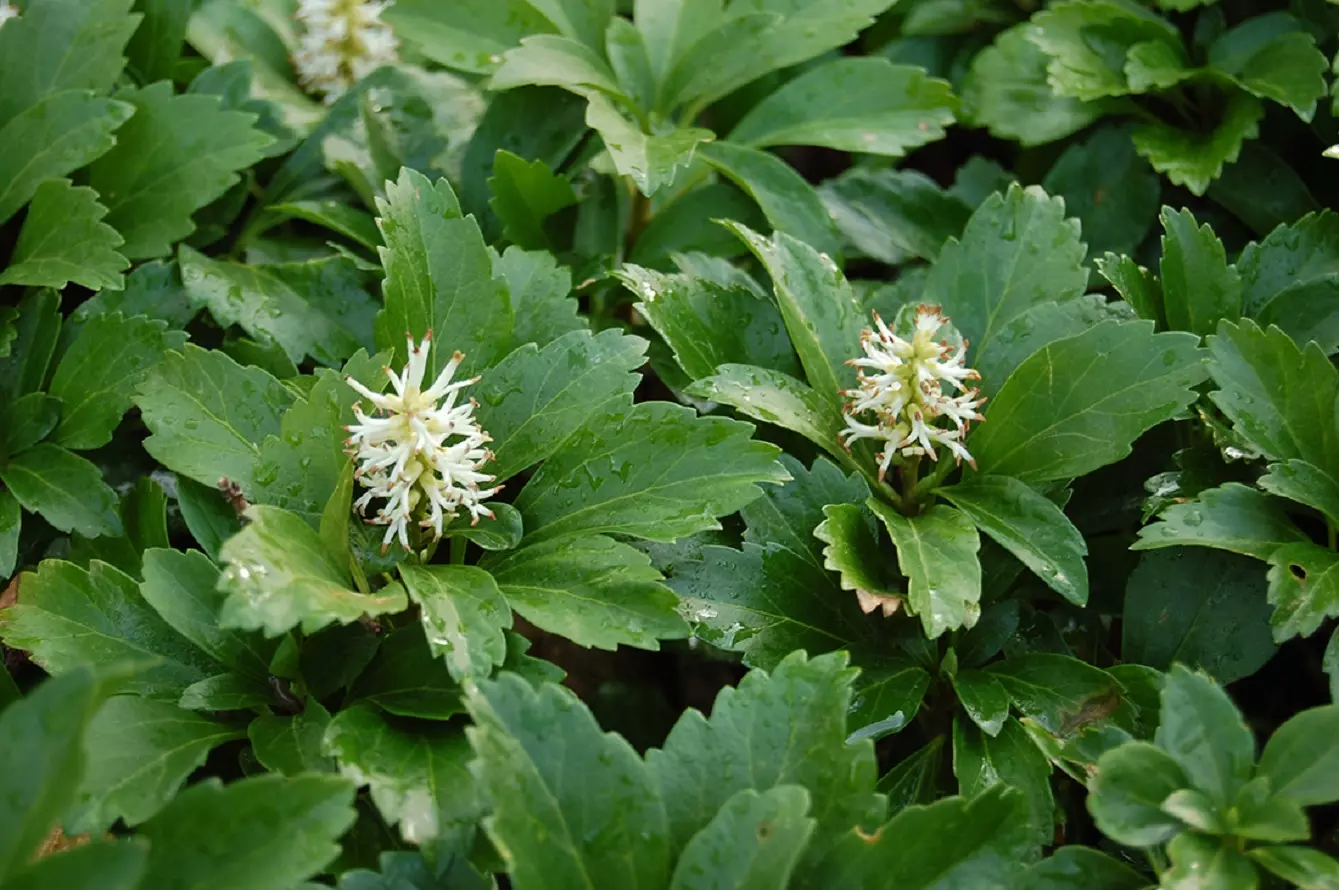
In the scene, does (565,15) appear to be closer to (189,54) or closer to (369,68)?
(369,68)

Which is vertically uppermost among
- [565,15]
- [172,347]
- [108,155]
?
[565,15]

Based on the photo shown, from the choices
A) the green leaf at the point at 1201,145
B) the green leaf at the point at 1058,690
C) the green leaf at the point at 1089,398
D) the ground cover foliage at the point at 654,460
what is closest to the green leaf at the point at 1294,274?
the ground cover foliage at the point at 654,460

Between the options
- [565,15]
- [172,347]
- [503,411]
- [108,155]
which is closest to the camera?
[503,411]

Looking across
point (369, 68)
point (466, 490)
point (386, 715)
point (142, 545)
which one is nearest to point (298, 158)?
point (369, 68)

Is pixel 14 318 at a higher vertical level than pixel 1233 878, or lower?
higher

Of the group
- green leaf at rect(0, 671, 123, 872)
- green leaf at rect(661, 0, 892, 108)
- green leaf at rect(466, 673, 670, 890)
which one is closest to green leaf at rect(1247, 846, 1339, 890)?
green leaf at rect(466, 673, 670, 890)

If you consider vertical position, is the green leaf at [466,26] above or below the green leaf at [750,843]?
above

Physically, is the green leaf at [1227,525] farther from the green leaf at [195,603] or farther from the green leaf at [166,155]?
the green leaf at [166,155]
